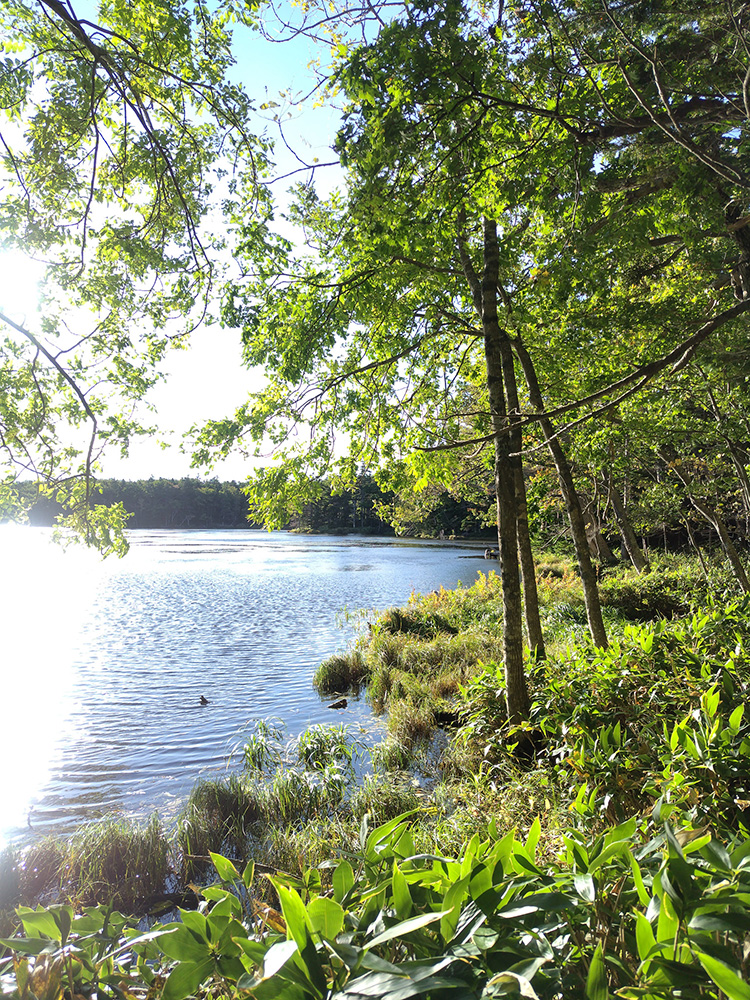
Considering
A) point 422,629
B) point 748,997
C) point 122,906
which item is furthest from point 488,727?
point 422,629

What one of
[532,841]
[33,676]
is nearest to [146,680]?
[33,676]

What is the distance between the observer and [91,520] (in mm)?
6211

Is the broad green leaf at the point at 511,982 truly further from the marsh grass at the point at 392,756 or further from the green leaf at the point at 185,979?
the marsh grass at the point at 392,756

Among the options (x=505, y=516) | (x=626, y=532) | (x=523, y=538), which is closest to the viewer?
(x=505, y=516)

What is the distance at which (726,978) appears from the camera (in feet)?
2.77

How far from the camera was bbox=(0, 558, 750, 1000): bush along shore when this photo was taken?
3.44 ft

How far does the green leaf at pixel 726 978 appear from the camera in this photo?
84cm

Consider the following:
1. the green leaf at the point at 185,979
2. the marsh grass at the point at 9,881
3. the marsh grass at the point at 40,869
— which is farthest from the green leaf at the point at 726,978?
the marsh grass at the point at 40,869

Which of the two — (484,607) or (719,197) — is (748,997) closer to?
(719,197)

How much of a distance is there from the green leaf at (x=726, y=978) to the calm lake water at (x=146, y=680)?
6.39 m

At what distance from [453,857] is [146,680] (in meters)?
10.7

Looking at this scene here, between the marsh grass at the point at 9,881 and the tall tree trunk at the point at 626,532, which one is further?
the tall tree trunk at the point at 626,532

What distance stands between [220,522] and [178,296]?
359 feet

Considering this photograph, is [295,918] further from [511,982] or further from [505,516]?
[505,516]
